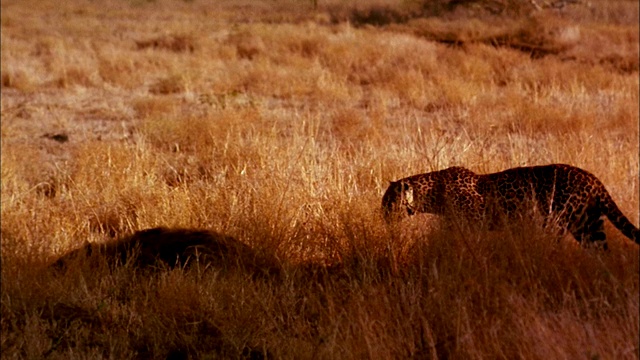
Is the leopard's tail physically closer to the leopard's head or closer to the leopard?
the leopard

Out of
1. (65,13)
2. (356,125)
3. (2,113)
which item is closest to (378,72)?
(356,125)

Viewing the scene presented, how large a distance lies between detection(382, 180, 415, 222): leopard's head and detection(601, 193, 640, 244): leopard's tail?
3.66 feet

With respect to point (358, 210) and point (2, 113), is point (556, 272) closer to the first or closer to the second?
point (358, 210)

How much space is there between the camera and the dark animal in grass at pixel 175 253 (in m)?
5.24

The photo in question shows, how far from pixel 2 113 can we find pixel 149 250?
7.57 m

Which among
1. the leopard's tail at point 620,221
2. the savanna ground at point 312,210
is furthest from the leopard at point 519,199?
the savanna ground at point 312,210

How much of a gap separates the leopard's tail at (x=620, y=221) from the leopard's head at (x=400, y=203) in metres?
1.12

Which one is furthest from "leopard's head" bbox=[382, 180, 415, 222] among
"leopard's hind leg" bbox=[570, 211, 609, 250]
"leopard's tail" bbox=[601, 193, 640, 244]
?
"leopard's tail" bbox=[601, 193, 640, 244]

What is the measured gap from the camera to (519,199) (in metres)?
5.14

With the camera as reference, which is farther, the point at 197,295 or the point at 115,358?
the point at 197,295

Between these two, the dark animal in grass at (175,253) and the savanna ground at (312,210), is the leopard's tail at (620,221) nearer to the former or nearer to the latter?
the savanna ground at (312,210)

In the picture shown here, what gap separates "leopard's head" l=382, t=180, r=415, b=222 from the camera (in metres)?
5.30

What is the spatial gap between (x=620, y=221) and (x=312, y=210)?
1989 mm

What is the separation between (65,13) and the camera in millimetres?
44344
